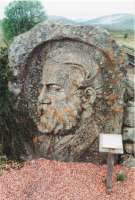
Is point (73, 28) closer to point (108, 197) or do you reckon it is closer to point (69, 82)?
point (69, 82)

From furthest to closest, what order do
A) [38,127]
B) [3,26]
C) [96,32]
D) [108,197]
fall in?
[3,26] → [38,127] → [96,32] → [108,197]

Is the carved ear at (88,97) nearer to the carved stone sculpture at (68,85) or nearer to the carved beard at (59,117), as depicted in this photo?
the carved stone sculpture at (68,85)

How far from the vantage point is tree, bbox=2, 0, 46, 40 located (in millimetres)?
8656

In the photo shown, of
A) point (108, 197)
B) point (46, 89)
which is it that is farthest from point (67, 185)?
point (46, 89)

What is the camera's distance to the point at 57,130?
21.2ft

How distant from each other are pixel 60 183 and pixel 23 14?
424cm

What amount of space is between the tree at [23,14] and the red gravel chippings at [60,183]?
3.60 metres

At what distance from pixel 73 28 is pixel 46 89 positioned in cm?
101

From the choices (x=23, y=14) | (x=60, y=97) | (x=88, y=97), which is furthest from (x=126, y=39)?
(x=60, y=97)

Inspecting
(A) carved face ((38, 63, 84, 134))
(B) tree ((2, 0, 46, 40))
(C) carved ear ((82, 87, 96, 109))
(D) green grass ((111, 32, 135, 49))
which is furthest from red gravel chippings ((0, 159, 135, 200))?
(D) green grass ((111, 32, 135, 49))

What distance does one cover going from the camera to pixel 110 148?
5441 millimetres

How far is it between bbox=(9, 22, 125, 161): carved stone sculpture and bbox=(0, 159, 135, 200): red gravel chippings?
1.11 feet

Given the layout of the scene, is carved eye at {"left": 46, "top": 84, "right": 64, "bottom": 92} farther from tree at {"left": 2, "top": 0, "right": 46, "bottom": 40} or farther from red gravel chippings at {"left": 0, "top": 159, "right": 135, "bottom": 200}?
tree at {"left": 2, "top": 0, "right": 46, "bottom": 40}

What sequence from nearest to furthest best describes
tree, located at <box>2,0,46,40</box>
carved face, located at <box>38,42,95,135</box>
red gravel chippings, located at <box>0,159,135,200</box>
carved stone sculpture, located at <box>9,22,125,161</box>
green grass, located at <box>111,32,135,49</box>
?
red gravel chippings, located at <box>0,159,135,200</box> < carved stone sculpture, located at <box>9,22,125,161</box> < carved face, located at <box>38,42,95,135</box> < tree, located at <box>2,0,46,40</box> < green grass, located at <box>111,32,135,49</box>
